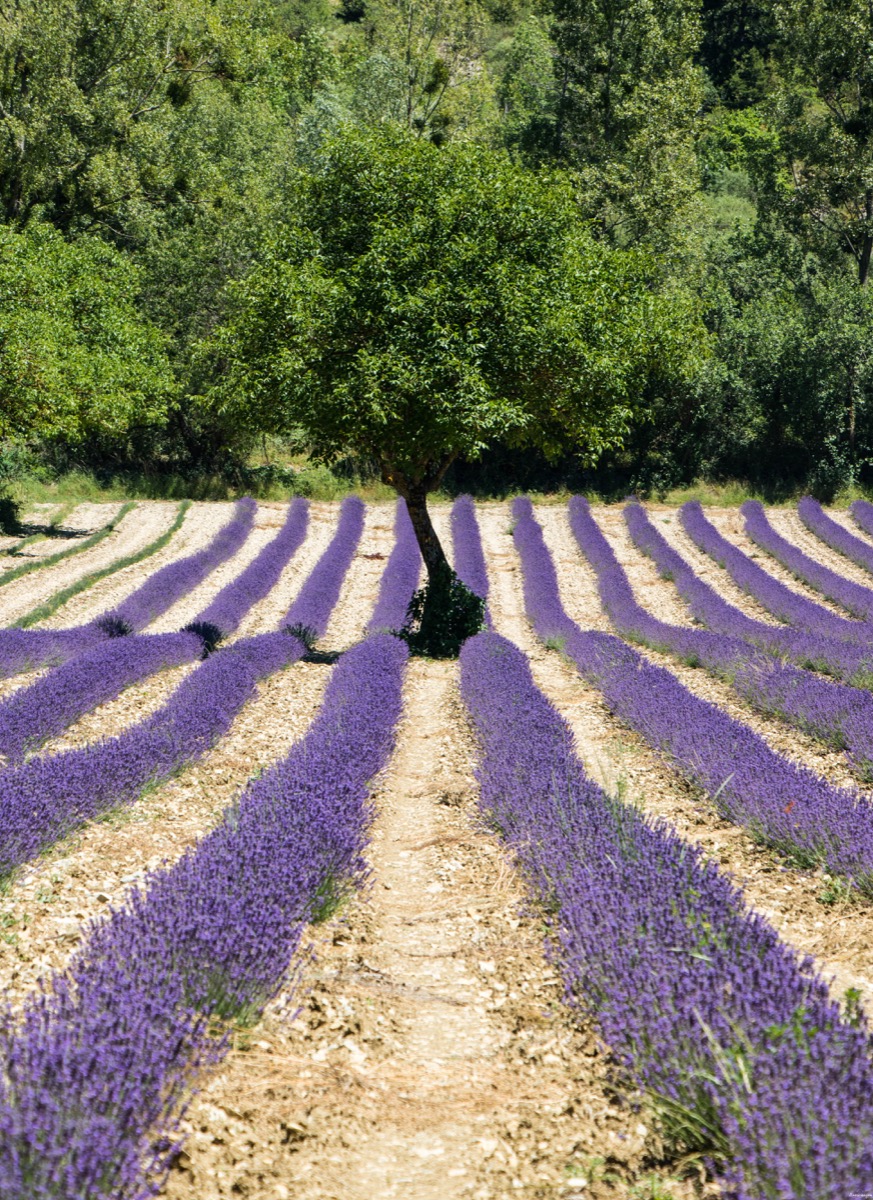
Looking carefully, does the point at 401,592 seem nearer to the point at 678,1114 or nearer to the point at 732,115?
the point at 678,1114

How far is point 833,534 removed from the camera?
25.2m

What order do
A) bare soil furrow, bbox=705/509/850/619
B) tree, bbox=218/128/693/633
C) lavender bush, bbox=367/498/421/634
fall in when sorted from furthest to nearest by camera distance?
bare soil furrow, bbox=705/509/850/619 → lavender bush, bbox=367/498/421/634 → tree, bbox=218/128/693/633

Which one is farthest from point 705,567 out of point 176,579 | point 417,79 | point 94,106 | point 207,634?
point 417,79

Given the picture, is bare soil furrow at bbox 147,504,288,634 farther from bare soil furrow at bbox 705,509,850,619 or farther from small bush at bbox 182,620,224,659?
bare soil furrow at bbox 705,509,850,619

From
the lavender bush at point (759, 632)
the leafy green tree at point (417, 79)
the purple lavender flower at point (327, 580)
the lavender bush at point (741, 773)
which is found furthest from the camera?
the leafy green tree at point (417, 79)

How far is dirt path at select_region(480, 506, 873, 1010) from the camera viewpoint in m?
4.45

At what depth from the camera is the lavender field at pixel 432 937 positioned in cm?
276

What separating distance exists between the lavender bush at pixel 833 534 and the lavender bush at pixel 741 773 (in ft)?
41.3

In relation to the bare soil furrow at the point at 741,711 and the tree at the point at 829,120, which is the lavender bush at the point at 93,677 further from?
the tree at the point at 829,120

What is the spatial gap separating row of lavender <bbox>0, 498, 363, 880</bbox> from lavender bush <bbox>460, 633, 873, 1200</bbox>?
253 centimetres

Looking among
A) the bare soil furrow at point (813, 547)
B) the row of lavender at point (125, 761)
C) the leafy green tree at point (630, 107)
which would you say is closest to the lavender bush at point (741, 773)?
the row of lavender at point (125, 761)

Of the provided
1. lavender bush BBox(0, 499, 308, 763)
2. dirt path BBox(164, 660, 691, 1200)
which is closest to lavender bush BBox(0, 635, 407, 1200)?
dirt path BBox(164, 660, 691, 1200)

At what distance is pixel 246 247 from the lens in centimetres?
3247

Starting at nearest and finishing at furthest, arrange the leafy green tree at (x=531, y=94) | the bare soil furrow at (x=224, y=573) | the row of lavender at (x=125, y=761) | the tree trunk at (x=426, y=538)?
the row of lavender at (x=125, y=761), the tree trunk at (x=426, y=538), the bare soil furrow at (x=224, y=573), the leafy green tree at (x=531, y=94)
